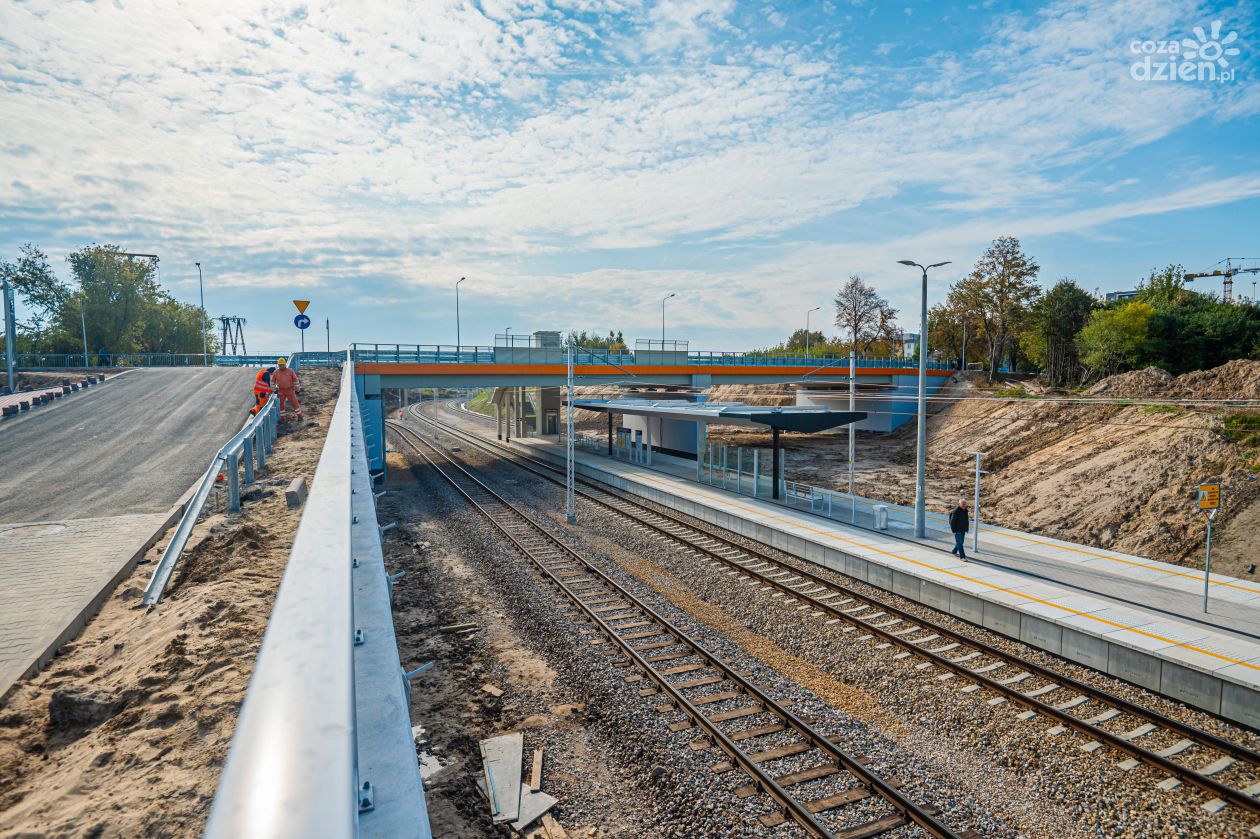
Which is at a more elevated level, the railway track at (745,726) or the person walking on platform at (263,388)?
the person walking on platform at (263,388)

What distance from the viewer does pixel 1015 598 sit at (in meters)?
14.1

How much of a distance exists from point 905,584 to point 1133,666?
16.1ft

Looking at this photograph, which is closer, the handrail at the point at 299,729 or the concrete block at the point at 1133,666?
the handrail at the point at 299,729

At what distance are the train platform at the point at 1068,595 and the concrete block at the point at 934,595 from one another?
22 millimetres

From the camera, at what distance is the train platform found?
1097 cm

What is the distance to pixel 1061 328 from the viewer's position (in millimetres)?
52344

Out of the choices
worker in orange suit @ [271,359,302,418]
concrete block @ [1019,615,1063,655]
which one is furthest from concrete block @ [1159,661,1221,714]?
worker in orange suit @ [271,359,302,418]

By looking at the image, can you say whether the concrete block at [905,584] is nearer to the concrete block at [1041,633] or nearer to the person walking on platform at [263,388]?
the concrete block at [1041,633]

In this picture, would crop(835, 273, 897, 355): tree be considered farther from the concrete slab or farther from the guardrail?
the concrete slab

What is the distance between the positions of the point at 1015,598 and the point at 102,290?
226 feet

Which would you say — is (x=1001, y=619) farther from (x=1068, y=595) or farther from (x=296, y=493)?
(x=296, y=493)

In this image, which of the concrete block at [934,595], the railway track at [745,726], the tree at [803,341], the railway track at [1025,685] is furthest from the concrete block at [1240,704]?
the tree at [803,341]

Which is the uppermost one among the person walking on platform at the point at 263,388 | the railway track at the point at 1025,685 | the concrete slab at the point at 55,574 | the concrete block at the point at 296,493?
the person walking on platform at the point at 263,388

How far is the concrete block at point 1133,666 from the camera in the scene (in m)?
11.3
